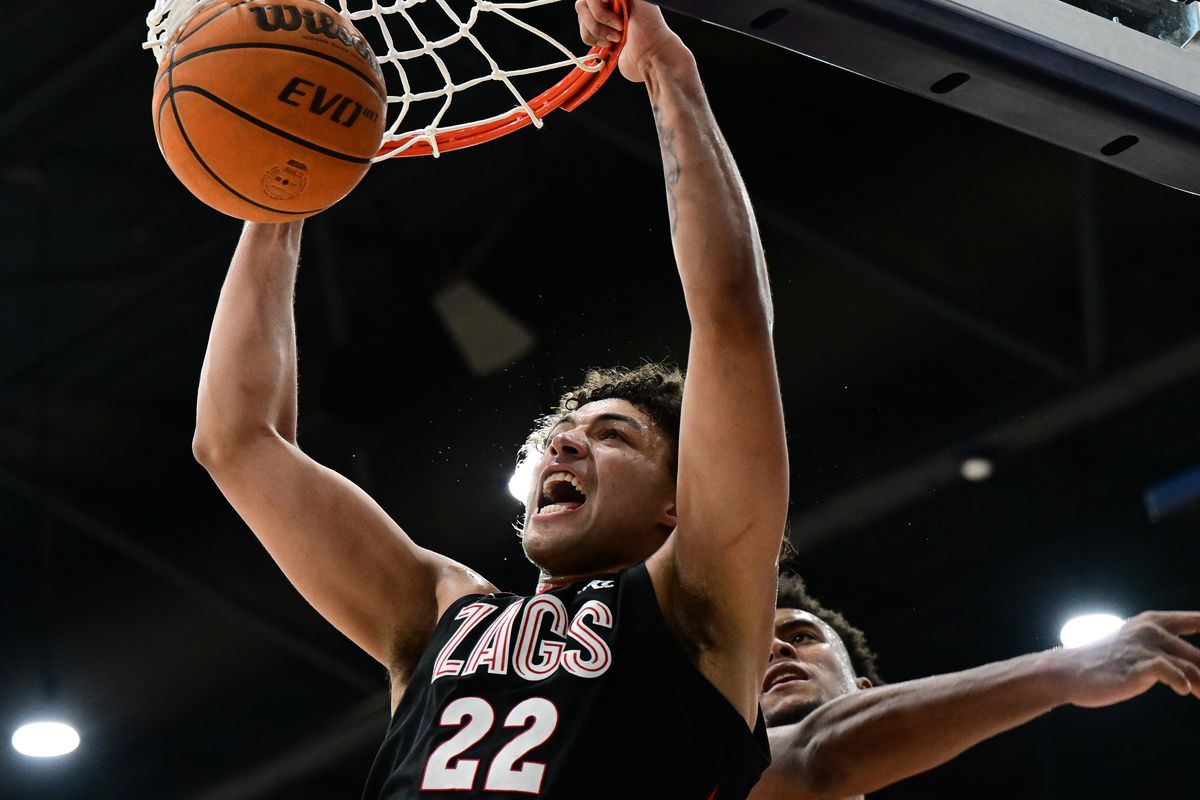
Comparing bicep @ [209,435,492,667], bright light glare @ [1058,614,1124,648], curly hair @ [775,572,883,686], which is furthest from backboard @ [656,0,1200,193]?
bright light glare @ [1058,614,1124,648]

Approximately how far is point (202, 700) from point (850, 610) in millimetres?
2806

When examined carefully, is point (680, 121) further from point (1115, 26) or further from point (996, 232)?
point (996, 232)

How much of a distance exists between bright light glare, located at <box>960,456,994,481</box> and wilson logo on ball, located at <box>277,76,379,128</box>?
13.1 feet

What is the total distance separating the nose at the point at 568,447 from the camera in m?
2.52

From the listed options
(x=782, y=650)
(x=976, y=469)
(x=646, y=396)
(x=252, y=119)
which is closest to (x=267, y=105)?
(x=252, y=119)

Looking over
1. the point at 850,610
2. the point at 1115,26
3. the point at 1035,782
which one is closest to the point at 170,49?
the point at 1115,26

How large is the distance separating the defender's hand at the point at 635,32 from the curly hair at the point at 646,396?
0.56m

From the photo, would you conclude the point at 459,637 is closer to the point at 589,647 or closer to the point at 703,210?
the point at 589,647

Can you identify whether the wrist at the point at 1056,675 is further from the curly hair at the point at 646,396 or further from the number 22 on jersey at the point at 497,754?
the number 22 on jersey at the point at 497,754

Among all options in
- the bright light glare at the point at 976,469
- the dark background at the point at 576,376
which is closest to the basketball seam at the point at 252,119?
the dark background at the point at 576,376

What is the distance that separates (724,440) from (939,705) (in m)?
0.90

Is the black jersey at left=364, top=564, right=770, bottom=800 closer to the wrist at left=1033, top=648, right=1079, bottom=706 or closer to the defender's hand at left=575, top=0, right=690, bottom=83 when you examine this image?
the wrist at left=1033, top=648, right=1079, bottom=706

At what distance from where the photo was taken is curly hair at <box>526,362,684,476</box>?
8.66 feet

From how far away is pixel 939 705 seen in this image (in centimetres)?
271
